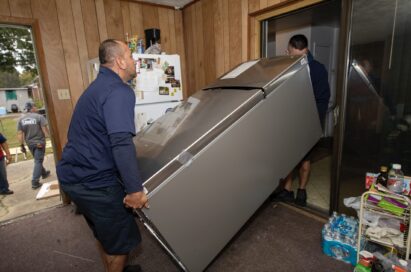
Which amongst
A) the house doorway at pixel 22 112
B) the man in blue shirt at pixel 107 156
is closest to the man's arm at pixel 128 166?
the man in blue shirt at pixel 107 156

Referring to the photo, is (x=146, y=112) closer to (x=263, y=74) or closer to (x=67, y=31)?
(x=67, y=31)

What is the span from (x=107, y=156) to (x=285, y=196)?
1824 mm

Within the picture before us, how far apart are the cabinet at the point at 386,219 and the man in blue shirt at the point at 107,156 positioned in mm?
1349

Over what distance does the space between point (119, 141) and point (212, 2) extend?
94.2 inches

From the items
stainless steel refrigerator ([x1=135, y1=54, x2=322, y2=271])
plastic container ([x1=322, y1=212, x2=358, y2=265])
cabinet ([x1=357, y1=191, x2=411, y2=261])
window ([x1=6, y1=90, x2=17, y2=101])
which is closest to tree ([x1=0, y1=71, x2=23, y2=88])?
window ([x1=6, y1=90, x2=17, y2=101])

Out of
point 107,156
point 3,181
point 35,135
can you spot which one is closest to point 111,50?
point 107,156

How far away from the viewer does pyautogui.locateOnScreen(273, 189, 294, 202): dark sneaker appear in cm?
239

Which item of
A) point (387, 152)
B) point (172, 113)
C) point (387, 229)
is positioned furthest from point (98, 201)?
point (387, 152)

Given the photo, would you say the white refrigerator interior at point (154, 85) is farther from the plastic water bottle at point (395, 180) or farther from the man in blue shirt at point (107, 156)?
the plastic water bottle at point (395, 180)

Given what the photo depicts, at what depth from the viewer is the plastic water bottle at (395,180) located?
1435mm

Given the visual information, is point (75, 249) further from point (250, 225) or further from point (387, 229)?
point (387, 229)

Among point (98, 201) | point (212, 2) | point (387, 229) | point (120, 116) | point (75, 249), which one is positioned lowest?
point (75, 249)

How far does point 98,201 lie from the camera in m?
1.22

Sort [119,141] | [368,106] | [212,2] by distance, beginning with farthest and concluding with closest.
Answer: [212,2] → [368,106] → [119,141]
